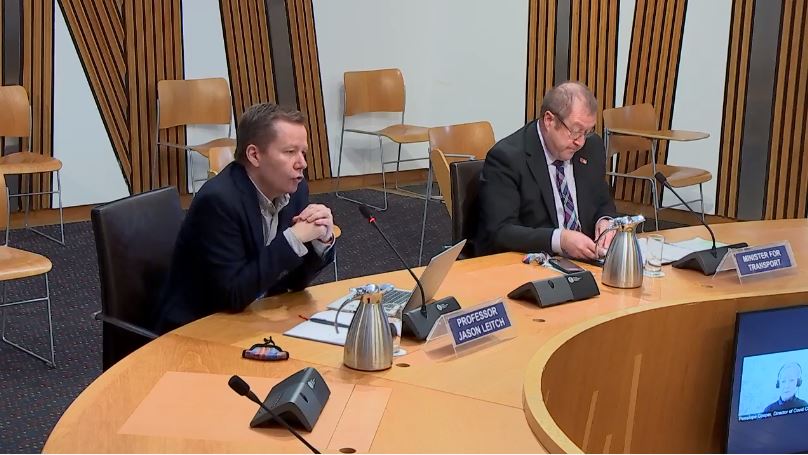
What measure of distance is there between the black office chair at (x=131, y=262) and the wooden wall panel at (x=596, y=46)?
475 cm

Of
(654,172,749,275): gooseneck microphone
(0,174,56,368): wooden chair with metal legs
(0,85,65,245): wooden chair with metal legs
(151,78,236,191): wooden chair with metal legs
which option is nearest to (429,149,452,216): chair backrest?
(654,172,749,275): gooseneck microphone

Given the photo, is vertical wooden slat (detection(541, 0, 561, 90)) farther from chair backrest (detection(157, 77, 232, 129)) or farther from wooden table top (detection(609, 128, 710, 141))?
chair backrest (detection(157, 77, 232, 129))

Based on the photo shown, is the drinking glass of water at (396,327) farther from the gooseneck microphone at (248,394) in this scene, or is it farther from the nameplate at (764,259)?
the nameplate at (764,259)

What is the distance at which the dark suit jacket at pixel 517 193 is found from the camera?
3.35 m

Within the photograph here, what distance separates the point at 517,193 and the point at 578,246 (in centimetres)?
42

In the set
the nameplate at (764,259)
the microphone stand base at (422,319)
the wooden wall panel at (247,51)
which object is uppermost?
the wooden wall panel at (247,51)

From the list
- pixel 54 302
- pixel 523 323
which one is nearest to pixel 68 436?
pixel 523 323

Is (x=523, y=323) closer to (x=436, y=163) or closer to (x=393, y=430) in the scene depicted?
(x=393, y=430)

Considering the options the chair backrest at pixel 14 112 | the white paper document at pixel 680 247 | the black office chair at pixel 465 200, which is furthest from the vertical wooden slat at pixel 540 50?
the white paper document at pixel 680 247

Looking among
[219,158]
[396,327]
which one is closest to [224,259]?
[396,327]

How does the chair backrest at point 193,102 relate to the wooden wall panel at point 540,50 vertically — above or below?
below

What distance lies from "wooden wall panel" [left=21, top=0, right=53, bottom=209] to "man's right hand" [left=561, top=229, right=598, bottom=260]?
423 centimetres

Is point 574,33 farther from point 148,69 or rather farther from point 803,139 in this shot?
point 148,69

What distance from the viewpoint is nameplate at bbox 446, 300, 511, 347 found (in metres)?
2.25
